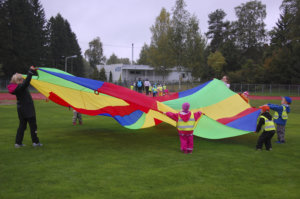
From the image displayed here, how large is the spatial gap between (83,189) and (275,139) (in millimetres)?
5304

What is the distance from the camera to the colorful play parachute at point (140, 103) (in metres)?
5.65

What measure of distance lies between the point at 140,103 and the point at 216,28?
54932 mm

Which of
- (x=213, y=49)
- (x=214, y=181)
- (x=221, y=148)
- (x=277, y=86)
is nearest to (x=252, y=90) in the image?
(x=277, y=86)

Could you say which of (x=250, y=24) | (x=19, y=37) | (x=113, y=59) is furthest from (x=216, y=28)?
(x=113, y=59)

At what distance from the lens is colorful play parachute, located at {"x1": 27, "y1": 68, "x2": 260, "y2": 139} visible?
5652 millimetres

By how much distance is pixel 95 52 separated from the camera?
2783 inches

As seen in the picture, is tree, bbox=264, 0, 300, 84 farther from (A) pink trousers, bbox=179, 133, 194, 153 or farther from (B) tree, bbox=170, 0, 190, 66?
(A) pink trousers, bbox=179, 133, 194, 153

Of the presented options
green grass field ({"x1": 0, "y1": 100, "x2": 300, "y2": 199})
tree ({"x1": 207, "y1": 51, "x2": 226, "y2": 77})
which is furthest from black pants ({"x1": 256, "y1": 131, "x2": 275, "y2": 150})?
tree ({"x1": 207, "y1": 51, "x2": 226, "y2": 77})

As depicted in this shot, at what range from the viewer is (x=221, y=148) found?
5.71 meters

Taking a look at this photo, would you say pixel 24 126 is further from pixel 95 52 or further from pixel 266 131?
pixel 95 52

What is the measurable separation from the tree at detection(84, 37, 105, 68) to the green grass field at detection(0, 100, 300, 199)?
66128 mm

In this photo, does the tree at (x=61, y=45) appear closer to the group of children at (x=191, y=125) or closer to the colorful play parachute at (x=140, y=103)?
the colorful play parachute at (x=140, y=103)

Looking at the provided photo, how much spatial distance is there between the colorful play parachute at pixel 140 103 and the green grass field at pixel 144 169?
491mm

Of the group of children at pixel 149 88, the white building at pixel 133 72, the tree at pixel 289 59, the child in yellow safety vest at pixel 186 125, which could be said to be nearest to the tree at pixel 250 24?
the tree at pixel 289 59
